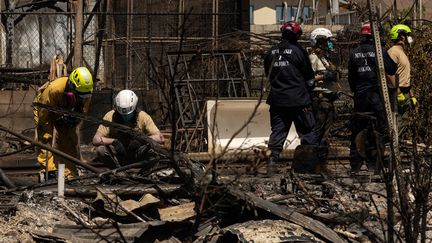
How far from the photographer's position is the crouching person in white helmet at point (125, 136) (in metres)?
10.8

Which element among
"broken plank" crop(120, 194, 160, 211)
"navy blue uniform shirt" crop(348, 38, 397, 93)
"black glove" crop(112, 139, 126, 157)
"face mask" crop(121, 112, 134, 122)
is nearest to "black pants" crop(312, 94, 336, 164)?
"navy blue uniform shirt" crop(348, 38, 397, 93)

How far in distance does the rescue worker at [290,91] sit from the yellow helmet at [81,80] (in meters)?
2.00

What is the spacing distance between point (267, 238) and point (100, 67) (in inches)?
473

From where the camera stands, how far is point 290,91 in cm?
1070

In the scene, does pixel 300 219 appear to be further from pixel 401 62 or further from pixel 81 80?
pixel 401 62

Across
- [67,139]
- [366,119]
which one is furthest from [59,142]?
[366,119]

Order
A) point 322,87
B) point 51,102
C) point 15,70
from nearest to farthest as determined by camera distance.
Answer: point 51,102 → point 322,87 → point 15,70

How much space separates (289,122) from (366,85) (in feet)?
3.23

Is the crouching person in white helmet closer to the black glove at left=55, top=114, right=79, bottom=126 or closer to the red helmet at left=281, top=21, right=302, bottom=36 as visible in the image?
the black glove at left=55, top=114, right=79, bottom=126

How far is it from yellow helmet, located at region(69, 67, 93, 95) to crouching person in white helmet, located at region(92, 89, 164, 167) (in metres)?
0.40

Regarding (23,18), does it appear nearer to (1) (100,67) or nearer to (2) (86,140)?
(1) (100,67)

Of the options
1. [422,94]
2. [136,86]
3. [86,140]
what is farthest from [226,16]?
[422,94]

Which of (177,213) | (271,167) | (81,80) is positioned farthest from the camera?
(81,80)

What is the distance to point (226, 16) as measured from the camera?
19125 mm
